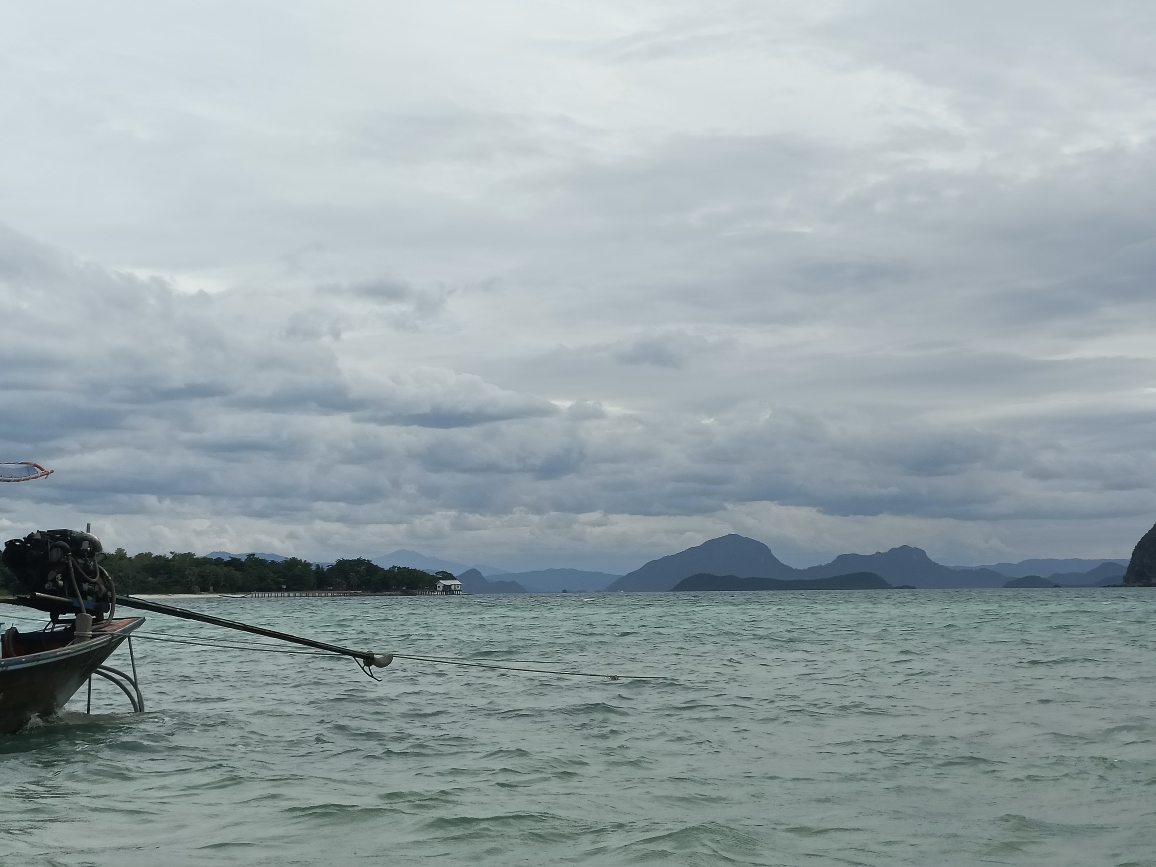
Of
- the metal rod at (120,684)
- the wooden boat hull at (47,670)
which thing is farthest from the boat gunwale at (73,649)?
the metal rod at (120,684)

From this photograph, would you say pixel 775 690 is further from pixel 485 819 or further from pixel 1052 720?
pixel 485 819

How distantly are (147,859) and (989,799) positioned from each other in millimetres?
11153

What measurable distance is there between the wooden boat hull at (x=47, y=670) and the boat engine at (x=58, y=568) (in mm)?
737

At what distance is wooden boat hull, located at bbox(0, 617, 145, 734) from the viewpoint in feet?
68.0

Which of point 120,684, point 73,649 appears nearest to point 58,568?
point 73,649

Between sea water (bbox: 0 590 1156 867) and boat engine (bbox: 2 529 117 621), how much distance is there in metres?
2.48

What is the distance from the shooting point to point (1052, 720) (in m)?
23.6

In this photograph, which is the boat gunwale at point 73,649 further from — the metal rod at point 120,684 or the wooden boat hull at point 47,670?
the metal rod at point 120,684

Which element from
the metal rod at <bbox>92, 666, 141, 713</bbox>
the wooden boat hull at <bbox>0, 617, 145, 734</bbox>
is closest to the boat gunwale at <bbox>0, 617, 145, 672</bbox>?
the wooden boat hull at <bbox>0, 617, 145, 734</bbox>

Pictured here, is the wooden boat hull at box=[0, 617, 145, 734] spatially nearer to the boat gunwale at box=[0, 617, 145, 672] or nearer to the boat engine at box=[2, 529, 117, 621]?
the boat gunwale at box=[0, 617, 145, 672]

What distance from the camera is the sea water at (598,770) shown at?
1360 cm

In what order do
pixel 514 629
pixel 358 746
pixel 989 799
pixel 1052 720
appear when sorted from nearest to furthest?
pixel 989 799 → pixel 358 746 → pixel 1052 720 → pixel 514 629

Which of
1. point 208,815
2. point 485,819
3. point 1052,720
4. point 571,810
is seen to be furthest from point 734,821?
point 1052,720

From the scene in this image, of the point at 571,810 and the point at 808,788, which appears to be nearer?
the point at 571,810
